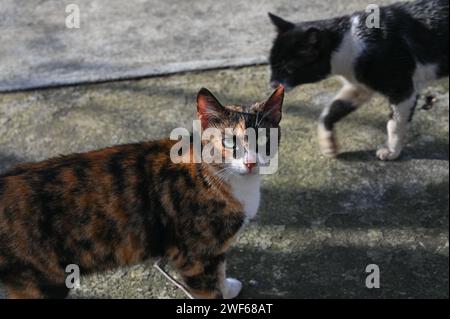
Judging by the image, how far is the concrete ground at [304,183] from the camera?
149 inches

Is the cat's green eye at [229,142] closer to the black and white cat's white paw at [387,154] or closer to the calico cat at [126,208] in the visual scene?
the calico cat at [126,208]

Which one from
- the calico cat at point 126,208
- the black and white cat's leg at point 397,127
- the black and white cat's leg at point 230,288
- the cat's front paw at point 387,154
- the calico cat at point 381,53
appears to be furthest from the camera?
the cat's front paw at point 387,154

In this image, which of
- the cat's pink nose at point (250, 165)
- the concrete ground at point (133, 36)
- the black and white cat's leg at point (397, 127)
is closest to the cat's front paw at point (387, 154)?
the black and white cat's leg at point (397, 127)

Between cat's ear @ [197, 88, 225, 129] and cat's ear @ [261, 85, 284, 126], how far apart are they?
22cm

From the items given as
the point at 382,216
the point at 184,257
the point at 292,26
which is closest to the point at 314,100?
the point at 292,26

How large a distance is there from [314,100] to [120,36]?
193cm

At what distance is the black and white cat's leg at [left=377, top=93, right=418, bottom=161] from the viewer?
172 inches

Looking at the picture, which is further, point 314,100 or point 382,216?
point 314,100

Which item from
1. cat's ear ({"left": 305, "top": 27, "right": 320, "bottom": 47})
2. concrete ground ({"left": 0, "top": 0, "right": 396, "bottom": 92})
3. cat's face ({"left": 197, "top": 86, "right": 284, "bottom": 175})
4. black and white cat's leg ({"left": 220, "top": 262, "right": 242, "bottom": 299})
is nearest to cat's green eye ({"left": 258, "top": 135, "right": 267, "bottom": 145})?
cat's face ({"left": 197, "top": 86, "right": 284, "bottom": 175})

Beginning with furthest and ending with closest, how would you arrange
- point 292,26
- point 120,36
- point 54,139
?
point 120,36
point 54,139
point 292,26

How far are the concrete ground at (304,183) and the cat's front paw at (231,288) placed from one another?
0.06m

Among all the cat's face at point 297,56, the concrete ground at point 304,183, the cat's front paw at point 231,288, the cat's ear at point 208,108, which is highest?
the cat's face at point 297,56
